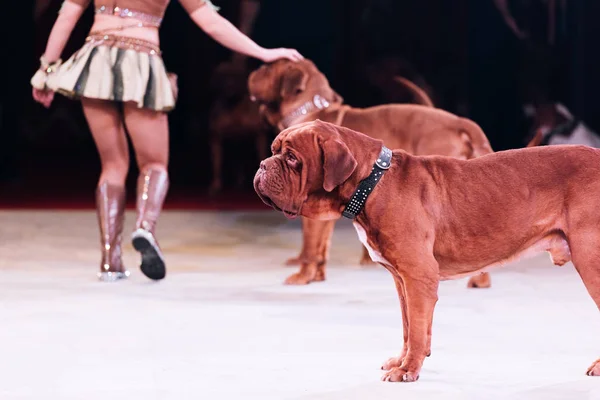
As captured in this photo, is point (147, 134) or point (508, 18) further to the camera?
point (508, 18)

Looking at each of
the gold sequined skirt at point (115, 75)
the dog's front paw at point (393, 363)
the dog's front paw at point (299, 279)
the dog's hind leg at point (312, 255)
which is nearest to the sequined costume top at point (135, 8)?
the gold sequined skirt at point (115, 75)

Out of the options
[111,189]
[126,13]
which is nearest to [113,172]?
[111,189]

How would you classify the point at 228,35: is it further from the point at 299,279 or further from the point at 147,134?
the point at 299,279

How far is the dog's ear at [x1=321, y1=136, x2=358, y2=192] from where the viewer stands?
2.55 m

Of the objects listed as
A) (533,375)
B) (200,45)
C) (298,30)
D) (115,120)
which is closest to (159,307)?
(115,120)

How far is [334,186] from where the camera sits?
2.56 m

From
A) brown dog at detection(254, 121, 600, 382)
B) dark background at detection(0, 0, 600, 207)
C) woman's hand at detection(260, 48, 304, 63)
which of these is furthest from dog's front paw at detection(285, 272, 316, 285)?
dark background at detection(0, 0, 600, 207)

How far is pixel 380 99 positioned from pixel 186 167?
2734mm

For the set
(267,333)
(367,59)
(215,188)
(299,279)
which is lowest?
(215,188)

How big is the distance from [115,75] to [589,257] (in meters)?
2.39

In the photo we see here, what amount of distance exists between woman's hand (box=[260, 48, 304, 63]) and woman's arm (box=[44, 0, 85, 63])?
89 centimetres

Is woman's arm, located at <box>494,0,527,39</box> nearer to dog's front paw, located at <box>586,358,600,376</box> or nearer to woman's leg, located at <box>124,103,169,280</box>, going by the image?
woman's leg, located at <box>124,103,169,280</box>

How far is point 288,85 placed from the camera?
179 inches

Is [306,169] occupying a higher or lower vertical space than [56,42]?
higher
